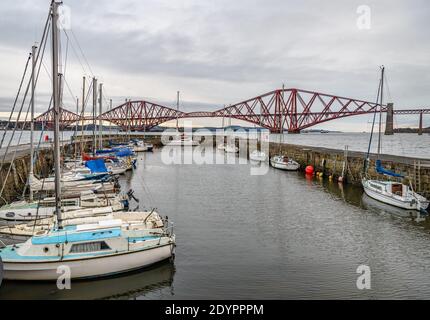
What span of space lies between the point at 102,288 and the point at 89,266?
868mm

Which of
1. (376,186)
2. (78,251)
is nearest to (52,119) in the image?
(78,251)

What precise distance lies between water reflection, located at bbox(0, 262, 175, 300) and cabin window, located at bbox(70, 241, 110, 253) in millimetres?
1059

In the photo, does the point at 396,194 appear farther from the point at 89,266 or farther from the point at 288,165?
the point at 288,165

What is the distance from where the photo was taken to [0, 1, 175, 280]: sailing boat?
1284 centimetres

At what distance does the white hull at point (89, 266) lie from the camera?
42.0ft

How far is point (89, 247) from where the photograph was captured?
13.4 m

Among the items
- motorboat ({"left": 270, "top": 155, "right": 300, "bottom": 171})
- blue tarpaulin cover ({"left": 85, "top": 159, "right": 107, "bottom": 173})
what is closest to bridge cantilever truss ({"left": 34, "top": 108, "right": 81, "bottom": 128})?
blue tarpaulin cover ({"left": 85, "top": 159, "right": 107, "bottom": 173})

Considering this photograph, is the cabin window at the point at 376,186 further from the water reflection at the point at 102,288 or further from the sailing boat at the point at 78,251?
the water reflection at the point at 102,288

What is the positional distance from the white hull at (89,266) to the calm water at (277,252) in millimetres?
294

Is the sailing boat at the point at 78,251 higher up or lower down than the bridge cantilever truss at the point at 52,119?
lower down

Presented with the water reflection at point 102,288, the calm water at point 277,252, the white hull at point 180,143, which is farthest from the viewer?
the white hull at point 180,143

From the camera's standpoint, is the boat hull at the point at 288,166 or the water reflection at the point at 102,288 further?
the boat hull at the point at 288,166

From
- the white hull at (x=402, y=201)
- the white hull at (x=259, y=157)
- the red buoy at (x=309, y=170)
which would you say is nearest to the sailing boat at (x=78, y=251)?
the white hull at (x=402, y=201)
